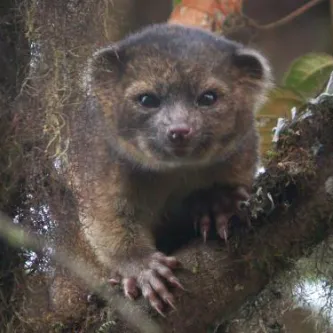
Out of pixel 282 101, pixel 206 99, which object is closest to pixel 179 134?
pixel 206 99

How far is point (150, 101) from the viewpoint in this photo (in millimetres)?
3482

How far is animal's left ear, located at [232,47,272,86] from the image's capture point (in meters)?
3.68

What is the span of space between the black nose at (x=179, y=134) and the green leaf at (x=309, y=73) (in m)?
0.97

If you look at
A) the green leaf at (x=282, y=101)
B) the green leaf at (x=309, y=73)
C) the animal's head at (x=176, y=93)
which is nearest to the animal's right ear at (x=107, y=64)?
the animal's head at (x=176, y=93)

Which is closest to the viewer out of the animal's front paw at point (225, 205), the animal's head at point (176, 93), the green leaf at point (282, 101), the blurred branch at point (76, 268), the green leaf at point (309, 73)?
the blurred branch at point (76, 268)

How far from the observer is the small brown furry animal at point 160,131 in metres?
3.40

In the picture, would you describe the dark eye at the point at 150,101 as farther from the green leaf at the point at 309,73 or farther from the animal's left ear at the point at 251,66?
the green leaf at the point at 309,73

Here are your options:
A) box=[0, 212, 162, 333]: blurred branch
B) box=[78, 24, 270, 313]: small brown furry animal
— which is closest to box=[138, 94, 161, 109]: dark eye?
box=[78, 24, 270, 313]: small brown furry animal

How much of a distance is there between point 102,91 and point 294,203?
3.72 ft

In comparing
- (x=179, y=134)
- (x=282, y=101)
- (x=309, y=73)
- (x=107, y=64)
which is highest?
(x=107, y=64)

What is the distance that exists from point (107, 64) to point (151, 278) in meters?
0.97

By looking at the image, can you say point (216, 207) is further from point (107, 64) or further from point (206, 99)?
point (107, 64)

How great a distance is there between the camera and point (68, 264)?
301cm

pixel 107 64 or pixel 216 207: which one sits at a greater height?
pixel 107 64
